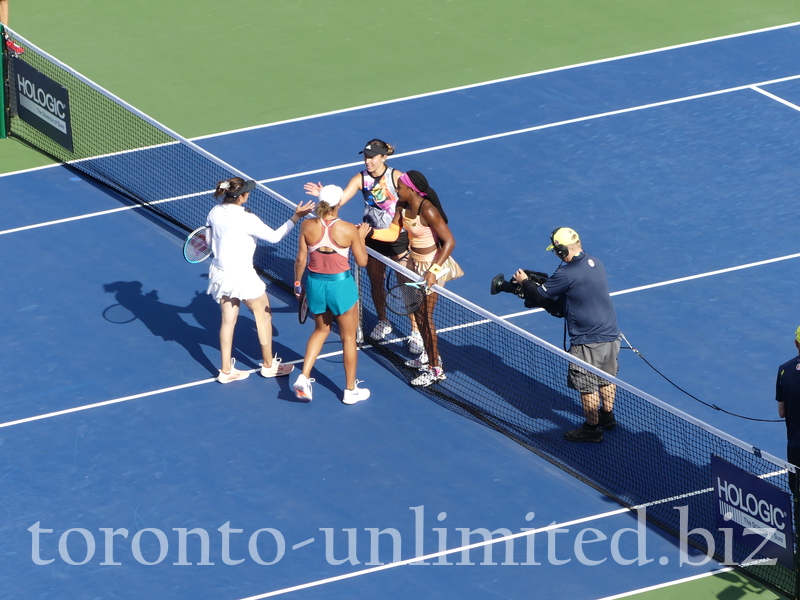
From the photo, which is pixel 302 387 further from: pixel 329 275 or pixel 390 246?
pixel 390 246

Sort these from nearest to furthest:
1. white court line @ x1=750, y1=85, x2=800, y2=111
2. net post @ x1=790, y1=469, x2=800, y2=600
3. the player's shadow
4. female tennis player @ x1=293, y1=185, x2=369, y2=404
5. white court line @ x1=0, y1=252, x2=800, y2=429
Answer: net post @ x1=790, y1=469, x2=800, y2=600 → female tennis player @ x1=293, y1=185, x2=369, y2=404 → white court line @ x1=0, y1=252, x2=800, y2=429 → the player's shadow → white court line @ x1=750, y1=85, x2=800, y2=111

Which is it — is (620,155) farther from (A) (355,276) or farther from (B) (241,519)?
(B) (241,519)

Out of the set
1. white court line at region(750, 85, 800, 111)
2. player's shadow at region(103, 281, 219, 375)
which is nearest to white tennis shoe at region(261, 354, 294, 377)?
player's shadow at region(103, 281, 219, 375)

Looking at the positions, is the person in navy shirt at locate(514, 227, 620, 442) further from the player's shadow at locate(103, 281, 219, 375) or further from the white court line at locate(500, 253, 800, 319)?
the player's shadow at locate(103, 281, 219, 375)

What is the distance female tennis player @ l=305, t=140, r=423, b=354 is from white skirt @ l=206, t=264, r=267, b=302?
1.05 m

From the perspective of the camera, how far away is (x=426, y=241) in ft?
38.5

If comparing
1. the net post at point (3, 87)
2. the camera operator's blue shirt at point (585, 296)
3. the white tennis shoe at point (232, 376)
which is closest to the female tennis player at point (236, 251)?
the white tennis shoe at point (232, 376)

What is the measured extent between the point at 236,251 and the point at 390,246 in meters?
1.55

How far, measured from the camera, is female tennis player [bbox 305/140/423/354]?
38.9 ft

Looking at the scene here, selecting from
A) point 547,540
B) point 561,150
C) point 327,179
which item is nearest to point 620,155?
point 561,150

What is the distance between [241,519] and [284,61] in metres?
10.1

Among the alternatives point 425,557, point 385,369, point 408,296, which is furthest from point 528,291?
point 425,557

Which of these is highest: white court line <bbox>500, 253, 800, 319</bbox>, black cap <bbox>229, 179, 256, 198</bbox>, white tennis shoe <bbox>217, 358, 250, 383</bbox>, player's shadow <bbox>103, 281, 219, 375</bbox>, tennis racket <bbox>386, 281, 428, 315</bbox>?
black cap <bbox>229, 179, 256, 198</bbox>

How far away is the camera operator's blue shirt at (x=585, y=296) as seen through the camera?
418 inches
